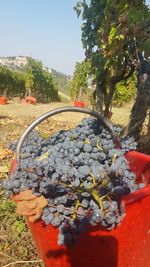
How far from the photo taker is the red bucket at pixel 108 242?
1.56m

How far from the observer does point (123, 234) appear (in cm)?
162

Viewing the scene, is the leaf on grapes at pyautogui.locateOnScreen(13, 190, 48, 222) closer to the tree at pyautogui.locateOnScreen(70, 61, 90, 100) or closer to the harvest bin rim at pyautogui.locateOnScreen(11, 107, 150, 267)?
the harvest bin rim at pyautogui.locateOnScreen(11, 107, 150, 267)

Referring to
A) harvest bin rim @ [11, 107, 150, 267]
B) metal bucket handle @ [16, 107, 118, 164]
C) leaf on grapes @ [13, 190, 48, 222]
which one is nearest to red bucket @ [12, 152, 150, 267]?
harvest bin rim @ [11, 107, 150, 267]

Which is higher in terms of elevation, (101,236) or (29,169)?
(29,169)

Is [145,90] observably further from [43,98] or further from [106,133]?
[43,98]

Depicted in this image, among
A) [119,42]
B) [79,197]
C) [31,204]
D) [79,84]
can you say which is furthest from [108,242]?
[79,84]

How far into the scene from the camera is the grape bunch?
1.47 metres

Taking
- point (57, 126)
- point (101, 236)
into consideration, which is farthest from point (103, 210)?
point (57, 126)

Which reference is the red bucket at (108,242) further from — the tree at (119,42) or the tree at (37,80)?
the tree at (37,80)

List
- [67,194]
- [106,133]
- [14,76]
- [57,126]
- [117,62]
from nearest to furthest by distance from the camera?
[67,194]
[106,133]
[117,62]
[57,126]
[14,76]

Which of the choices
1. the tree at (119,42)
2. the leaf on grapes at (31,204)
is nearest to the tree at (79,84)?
the tree at (119,42)

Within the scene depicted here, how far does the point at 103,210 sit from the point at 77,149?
44cm

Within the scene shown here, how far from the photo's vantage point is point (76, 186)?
4.91ft

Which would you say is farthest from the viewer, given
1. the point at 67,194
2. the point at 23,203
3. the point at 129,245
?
the point at 129,245
